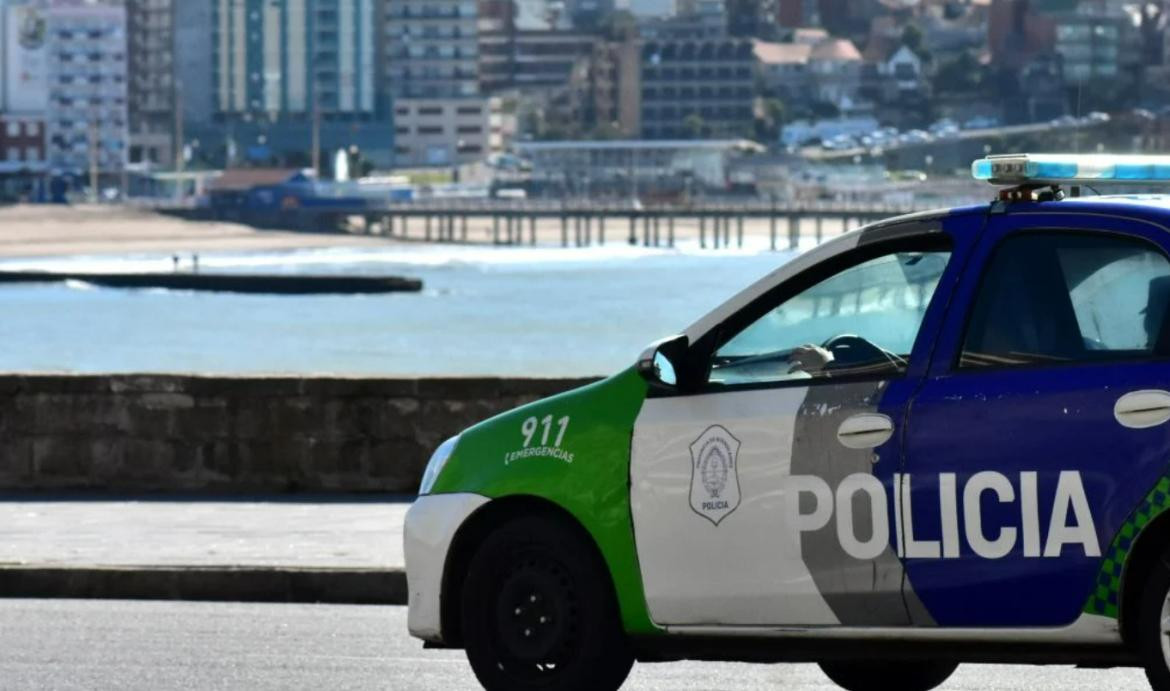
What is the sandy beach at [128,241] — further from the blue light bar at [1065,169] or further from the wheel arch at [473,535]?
the blue light bar at [1065,169]

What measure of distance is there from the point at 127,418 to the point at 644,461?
26.9ft

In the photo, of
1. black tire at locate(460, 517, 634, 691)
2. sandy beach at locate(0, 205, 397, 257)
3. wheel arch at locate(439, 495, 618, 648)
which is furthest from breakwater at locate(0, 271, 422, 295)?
black tire at locate(460, 517, 634, 691)

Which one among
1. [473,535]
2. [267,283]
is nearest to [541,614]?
[473,535]

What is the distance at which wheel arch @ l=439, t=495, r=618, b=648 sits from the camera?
743cm

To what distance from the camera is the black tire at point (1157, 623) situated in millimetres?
6332

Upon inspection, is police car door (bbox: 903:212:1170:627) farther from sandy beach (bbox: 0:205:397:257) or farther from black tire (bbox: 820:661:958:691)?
sandy beach (bbox: 0:205:397:257)

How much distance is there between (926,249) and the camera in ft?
22.8

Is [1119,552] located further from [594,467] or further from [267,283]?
[267,283]

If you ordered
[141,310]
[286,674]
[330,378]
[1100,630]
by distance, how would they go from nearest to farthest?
1. [1100,630]
2. [286,674]
3. [330,378]
4. [141,310]

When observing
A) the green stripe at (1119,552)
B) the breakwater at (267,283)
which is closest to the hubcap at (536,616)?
the green stripe at (1119,552)

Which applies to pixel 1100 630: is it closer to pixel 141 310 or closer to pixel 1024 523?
pixel 1024 523

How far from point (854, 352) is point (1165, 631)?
112cm

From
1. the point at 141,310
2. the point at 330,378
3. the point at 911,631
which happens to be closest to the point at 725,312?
the point at 911,631

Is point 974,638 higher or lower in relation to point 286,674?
higher
